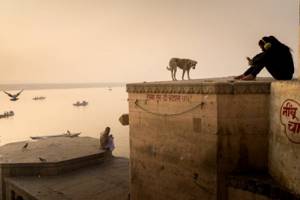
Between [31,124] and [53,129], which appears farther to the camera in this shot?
[31,124]

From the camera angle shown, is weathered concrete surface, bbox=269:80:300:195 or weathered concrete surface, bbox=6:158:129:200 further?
weathered concrete surface, bbox=6:158:129:200

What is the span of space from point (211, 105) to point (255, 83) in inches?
34.5

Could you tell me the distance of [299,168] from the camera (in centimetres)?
456

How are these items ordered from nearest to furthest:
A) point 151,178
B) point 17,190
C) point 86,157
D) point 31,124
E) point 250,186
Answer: point 250,186
point 151,178
point 17,190
point 86,157
point 31,124

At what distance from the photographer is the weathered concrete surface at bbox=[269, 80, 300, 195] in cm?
464

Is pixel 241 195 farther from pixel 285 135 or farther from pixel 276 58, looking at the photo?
pixel 276 58

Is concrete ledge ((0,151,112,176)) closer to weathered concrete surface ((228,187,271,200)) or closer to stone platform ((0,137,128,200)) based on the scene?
stone platform ((0,137,128,200))

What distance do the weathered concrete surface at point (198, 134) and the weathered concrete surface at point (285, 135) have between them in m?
0.27

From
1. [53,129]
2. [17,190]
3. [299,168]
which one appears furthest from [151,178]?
[53,129]

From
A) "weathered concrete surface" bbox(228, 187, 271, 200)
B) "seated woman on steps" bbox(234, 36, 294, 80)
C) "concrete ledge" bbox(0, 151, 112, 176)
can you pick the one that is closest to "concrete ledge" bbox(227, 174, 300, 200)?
"weathered concrete surface" bbox(228, 187, 271, 200)

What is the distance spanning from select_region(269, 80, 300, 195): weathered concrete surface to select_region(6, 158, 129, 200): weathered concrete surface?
20.4 ft

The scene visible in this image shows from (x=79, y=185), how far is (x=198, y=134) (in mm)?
7057

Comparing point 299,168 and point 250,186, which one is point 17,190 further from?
point 299,168

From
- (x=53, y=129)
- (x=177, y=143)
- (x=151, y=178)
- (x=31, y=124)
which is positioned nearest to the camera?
(x=177, y=143)
